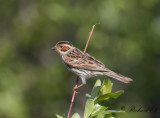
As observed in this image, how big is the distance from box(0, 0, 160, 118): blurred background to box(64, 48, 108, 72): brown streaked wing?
3007mm

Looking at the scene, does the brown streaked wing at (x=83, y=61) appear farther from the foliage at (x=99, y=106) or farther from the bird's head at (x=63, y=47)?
the foliage at (x=99, y=106)

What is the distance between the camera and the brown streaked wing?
190 inches

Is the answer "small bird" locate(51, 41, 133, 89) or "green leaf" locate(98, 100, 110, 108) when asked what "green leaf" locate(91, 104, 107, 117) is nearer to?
"green leaf" locate(98, 100, 110, 108)

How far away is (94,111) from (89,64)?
6.71 ft

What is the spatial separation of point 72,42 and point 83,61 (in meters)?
4.91

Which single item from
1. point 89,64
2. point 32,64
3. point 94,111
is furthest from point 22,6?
point 94,111

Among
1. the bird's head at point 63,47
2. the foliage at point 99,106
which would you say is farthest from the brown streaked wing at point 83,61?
the foliage at point 99,106

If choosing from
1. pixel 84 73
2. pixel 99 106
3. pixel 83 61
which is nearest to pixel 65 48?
pixel 83 61

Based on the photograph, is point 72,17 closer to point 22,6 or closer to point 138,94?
point 22,6

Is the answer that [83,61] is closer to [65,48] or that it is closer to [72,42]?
[65,48]

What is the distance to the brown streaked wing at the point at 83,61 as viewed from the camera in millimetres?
4835

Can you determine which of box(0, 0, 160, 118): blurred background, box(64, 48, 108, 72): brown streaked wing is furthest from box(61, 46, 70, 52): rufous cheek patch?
box(0, 0, 160, 118): blurred background

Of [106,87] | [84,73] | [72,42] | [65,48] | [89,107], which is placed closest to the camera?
[89,107]

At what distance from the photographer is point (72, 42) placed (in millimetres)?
9836
